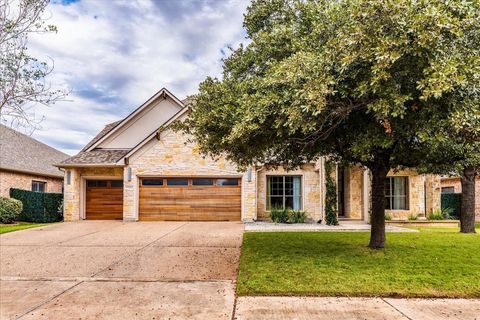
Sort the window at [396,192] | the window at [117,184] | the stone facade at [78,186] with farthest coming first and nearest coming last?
1. the window at [117,184]
2. the window at [396,192]
3. the stone facade at [78,186]

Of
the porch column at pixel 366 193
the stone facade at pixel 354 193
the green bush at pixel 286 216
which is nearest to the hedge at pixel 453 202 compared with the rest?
the stone facade at pixel 354 193

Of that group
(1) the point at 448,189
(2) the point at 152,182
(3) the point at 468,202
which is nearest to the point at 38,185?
(2) the point at 152,182

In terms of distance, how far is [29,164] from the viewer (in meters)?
21.5

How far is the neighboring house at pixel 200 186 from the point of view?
1709cm

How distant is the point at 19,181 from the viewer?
20.2 m

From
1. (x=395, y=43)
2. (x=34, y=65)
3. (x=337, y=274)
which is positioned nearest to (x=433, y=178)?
(x=337, y=274)

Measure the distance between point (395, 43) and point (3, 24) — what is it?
A: 14563mm

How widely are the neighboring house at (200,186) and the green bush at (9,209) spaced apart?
248 centimetres

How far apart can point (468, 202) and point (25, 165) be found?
73.8 feet

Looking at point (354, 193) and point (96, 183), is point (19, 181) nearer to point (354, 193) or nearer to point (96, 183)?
point (96, 183)

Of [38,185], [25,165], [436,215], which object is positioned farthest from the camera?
[38,185]

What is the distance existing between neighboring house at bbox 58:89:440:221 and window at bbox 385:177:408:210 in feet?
0.22

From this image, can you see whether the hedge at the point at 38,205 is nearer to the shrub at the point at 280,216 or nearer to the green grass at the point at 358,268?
the shrub at the point at 280,216

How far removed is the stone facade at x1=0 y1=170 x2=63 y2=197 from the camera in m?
18.9
